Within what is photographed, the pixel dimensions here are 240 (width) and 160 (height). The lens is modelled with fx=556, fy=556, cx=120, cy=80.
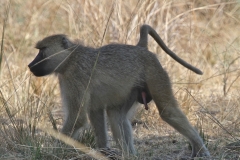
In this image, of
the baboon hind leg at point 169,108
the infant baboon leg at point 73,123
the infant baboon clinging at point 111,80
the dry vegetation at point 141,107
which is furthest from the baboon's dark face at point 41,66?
the baboon hind leg at point 169,108

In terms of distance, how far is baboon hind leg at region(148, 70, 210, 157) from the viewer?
491 centimetres

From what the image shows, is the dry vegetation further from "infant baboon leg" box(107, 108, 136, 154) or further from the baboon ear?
the baboon ear

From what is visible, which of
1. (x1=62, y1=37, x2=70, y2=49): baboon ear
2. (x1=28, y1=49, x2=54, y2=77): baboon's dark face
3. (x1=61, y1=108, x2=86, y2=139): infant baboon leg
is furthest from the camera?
(x1=62, y1=37, x2=70, y2=49): baboon ear

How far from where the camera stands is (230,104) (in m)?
6.66

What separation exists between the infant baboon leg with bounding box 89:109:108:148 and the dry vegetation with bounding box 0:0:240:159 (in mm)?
95

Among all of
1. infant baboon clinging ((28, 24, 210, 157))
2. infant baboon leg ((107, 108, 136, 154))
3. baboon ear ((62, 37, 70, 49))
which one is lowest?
infant baboon leg ((107, 108, 136, 154))

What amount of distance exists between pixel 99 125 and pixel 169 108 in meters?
0.66

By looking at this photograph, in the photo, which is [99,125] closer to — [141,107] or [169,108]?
[169,108]

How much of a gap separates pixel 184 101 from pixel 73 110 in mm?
2116

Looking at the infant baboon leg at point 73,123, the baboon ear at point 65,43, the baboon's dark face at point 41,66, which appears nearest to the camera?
the infant baboon leg at point 73,123

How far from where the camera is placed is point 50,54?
498cm

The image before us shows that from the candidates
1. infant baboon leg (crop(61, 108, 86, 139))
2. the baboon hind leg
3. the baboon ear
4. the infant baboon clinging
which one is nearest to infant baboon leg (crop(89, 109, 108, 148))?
the infant baboon clinging

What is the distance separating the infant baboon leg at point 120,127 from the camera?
5043mm

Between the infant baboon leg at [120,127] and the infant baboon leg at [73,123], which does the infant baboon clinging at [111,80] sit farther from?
the infant baboon leg at [73,123]
